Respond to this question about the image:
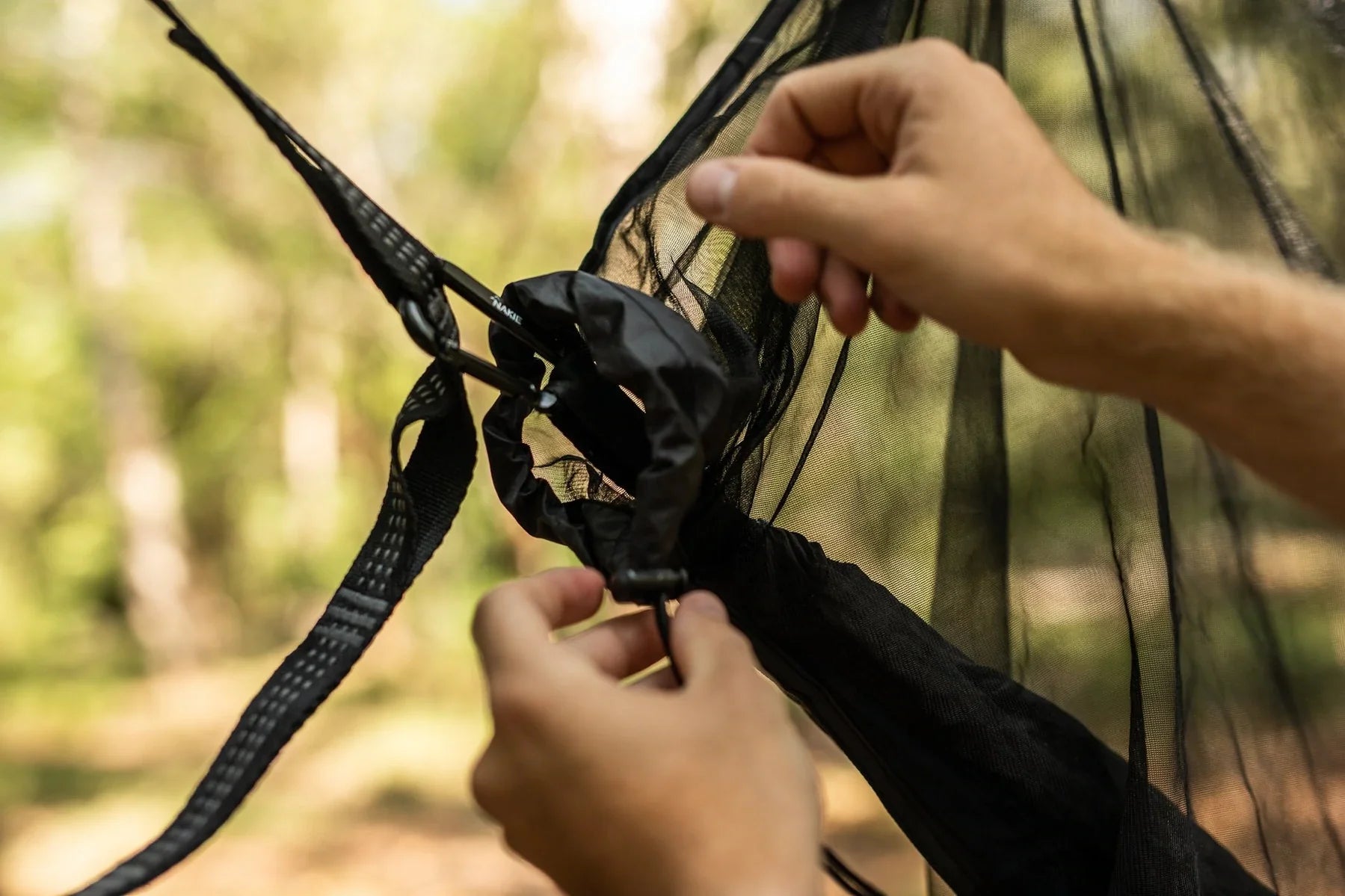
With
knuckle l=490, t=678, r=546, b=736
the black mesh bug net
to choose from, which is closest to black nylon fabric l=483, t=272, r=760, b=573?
the black mesh bug net

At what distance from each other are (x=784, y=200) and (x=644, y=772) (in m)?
0.30

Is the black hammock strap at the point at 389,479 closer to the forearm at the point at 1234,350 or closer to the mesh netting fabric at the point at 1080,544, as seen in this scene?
the mesh netting fabric at the point at 1080,544

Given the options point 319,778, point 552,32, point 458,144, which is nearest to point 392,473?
point 319,778

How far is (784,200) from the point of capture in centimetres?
53

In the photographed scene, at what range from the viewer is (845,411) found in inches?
29.4

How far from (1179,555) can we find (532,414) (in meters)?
0.46

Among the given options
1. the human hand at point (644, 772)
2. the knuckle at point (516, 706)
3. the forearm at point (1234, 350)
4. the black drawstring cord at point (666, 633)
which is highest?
the forearm at point (1234, 350)

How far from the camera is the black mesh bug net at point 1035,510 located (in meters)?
0.65

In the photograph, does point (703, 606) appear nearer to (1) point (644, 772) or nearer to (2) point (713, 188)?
(1) point (644, 772)

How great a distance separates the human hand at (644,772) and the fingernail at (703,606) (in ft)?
0.06

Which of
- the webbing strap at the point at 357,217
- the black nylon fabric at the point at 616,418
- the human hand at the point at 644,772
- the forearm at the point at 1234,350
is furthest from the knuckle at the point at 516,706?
the forearm at the point at 1234,350

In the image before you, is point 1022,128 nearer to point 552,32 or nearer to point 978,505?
point 978,505

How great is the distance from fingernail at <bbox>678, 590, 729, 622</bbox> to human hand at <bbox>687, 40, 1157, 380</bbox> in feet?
0.65

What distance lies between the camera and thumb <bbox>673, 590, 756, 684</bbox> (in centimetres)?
50
